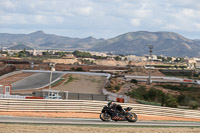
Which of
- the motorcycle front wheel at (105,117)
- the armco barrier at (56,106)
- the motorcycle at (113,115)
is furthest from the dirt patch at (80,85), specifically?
the motorcycle front wheel at (105,117)

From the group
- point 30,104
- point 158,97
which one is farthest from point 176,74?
point 30,104

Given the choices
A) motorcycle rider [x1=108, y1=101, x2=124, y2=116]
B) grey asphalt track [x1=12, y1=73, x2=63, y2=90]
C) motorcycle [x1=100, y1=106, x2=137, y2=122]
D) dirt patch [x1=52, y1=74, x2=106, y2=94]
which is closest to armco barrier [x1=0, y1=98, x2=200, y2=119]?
motorcycle [x1=100, y1=106, x2=137, y2=122]

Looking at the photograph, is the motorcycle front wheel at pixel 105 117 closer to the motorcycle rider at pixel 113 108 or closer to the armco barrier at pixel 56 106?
the motorcycle rider at pixel 113 108

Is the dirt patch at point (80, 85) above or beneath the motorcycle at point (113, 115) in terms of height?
beneath

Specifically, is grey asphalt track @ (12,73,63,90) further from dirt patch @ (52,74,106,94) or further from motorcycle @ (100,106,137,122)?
motorcycle @ (100,106,137,122)

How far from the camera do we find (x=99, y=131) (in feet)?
63.9

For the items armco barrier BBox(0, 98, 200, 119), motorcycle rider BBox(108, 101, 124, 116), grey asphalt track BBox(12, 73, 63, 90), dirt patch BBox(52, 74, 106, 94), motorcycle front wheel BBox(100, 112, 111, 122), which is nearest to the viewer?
motorcycle rider BBox(108, 101, 124, 116)

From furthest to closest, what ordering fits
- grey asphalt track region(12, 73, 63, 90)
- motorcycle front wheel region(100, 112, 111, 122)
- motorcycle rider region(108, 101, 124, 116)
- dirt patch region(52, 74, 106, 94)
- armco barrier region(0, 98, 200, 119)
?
grey asphalt track region(12, 73, 63, 90), dirt patch region(52, 74, 106, 94), armco barrier region(0, 98, 200, 119), motorcycle front wheel region(100, 112, 111, 122), motorcycle rider region(108, 101, 124, 116)

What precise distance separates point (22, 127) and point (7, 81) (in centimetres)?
6299

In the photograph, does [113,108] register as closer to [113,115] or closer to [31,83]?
[113,115]

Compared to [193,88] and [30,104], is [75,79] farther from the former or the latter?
[30,104]

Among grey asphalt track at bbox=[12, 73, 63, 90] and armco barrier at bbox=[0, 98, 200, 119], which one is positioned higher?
armco barrier at bbox=[0, 98, 200, 119]

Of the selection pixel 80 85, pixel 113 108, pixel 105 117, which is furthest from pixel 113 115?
pixel 80 85

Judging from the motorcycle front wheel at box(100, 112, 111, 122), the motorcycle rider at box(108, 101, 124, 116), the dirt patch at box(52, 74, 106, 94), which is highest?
the motorcycle rider at box(108, 101, 124, 116)
